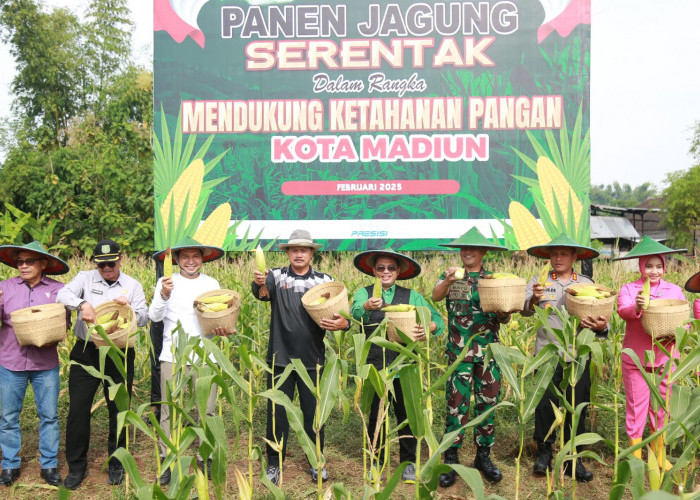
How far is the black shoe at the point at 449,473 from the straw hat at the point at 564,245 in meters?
1.76

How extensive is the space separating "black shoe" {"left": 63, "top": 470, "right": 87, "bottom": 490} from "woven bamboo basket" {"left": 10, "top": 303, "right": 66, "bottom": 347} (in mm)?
1039

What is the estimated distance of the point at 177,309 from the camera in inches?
179

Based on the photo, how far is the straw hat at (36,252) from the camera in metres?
4.46

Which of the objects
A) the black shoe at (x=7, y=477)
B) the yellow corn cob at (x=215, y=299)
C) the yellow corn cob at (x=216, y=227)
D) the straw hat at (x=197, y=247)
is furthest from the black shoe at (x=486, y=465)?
the yellow corn cob at (x=216, y=227)

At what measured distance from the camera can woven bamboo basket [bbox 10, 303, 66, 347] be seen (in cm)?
418

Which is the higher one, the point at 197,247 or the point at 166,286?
the point at 197,247

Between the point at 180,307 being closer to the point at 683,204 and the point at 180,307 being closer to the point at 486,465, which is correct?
the point at 486,465

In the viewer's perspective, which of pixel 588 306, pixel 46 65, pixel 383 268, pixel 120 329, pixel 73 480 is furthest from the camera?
pixel 46 65

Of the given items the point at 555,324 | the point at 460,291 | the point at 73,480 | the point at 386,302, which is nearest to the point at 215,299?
the point at 386,302

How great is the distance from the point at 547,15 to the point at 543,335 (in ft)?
13.4

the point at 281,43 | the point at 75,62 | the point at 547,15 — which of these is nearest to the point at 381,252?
the point at 281,43

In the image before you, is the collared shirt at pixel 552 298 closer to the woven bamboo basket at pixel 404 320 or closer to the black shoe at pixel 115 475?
the woven bamboo basket at pixel 404 320

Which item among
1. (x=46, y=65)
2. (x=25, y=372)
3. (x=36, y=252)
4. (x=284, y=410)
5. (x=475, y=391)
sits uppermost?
(x=46, y=65)

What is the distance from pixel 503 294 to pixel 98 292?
3.00m
